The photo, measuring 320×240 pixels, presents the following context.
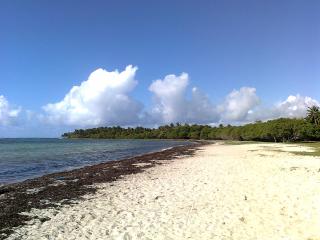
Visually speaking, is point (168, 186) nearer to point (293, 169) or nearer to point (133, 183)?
point (133, 183)

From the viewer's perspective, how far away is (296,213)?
1384 centimetres

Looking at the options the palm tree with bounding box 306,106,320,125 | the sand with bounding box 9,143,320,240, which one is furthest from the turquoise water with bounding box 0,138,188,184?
the palm tree with bounding box 306,106,320,125

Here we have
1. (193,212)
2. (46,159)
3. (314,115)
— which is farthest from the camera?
(314,115)

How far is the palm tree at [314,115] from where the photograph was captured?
121 metres

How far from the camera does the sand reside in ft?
39.1

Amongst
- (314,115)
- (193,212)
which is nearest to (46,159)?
(193,212)

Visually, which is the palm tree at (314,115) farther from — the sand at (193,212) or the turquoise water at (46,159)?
the sand at (193,212)

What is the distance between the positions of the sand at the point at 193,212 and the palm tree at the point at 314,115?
107285mm

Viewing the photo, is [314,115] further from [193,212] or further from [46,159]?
[193,212]

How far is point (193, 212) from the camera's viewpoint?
1459 cm

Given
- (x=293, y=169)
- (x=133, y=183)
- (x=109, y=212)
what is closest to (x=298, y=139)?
(x=293, y=169)

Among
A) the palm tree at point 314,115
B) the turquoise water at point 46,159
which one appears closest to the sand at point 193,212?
the turquoise water at point 46,159

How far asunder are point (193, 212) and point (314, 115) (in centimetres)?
11834

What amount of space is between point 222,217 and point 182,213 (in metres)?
1.63
